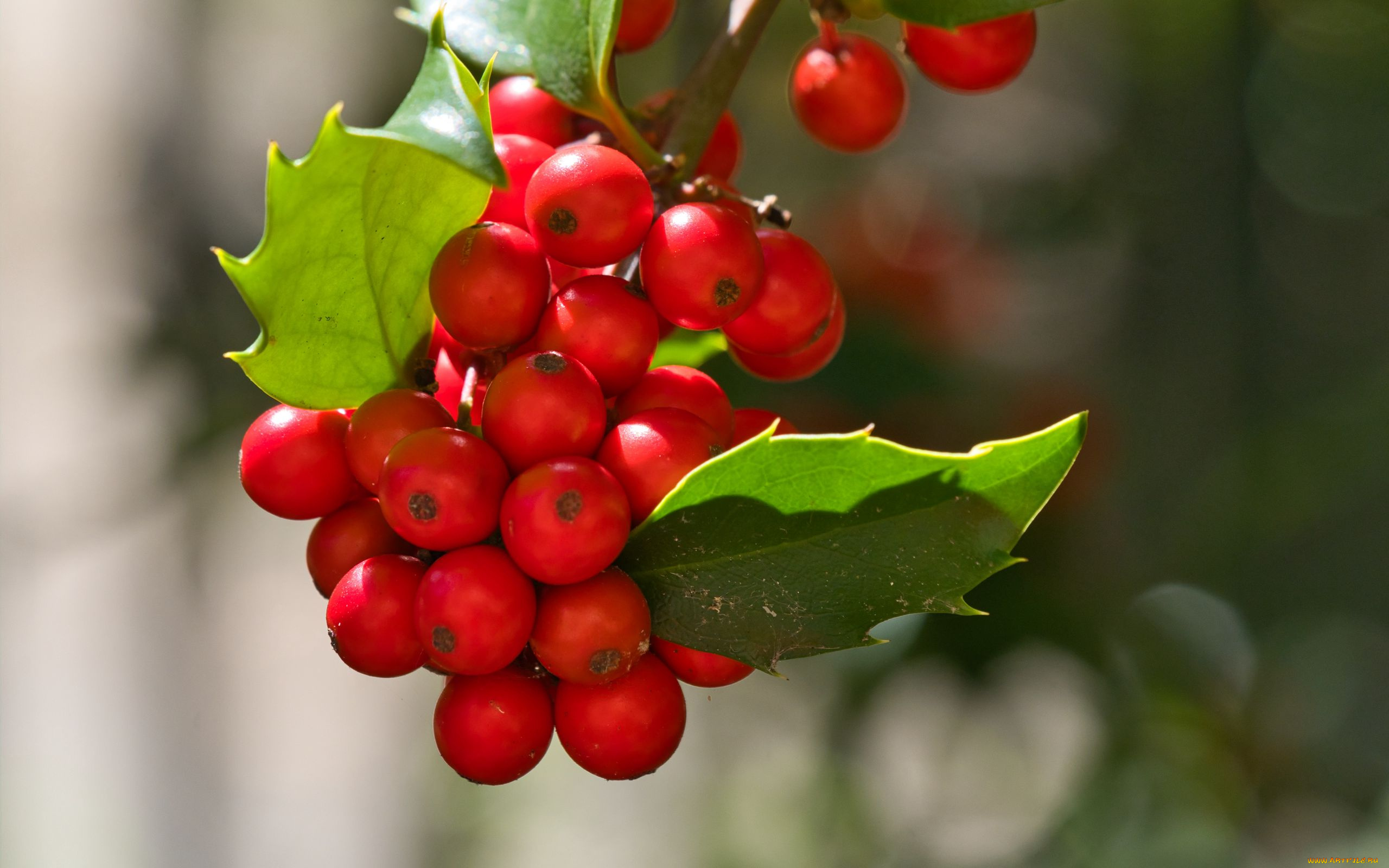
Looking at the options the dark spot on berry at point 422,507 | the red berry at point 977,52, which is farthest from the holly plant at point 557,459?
the red berry at point 977,52

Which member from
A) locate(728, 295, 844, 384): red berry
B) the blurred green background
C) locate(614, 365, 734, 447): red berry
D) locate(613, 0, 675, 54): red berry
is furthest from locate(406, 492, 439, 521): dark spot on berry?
the blurred green background

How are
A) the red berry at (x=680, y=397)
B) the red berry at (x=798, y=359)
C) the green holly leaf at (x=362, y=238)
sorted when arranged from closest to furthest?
the green holly leaf at (x=362, y=238) < the red berry at (x=680, y=397) < the red berry at (x=798, y=359)

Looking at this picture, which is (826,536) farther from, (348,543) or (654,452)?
(348,543)

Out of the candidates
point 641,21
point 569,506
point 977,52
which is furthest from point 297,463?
point 977,52

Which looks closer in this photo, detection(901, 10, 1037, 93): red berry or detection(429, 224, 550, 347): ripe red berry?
detection(429, 224, 550, 347): ripe red berry

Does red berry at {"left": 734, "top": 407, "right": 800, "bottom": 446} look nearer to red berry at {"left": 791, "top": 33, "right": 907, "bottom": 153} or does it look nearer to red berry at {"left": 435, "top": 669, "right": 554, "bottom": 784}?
red berry at {"left": 435, "top": 669, "right": 554, "bottom": 784}

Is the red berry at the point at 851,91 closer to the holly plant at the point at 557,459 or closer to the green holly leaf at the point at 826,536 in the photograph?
the holly plant at the point at 557,459

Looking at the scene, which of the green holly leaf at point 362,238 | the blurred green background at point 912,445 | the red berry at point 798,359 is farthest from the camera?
the blurred green background at point 912,445
